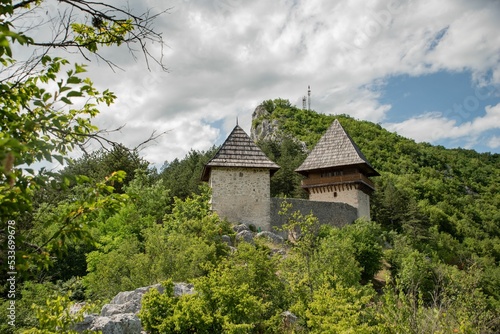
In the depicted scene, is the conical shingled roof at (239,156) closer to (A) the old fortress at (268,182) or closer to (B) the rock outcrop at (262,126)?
(A) the old fortress at (268,182)

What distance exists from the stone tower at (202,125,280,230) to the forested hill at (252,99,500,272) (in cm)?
1321

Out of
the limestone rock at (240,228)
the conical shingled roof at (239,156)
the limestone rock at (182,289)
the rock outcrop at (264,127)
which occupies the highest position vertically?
the rock outcrop at (264,127)

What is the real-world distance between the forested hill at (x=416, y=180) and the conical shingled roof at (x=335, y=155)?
7471 mm

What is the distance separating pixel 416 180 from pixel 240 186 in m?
35.2

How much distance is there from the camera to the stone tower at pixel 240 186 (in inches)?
792

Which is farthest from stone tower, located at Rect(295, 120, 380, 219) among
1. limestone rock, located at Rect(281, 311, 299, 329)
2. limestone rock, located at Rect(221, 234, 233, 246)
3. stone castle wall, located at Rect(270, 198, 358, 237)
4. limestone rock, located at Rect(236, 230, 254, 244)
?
limestone rock, located at Rect(281, 311, 299, 329)

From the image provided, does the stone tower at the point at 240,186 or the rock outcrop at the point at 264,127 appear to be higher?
the rock outcrop at the point at 264,127

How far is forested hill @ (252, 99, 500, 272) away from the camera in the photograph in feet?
116

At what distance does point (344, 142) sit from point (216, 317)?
61.7 feet

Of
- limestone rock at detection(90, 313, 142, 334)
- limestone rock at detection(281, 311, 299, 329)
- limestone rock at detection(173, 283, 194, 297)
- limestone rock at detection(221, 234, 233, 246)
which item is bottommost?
limestone rock at detection(281, 311, 299, 329)

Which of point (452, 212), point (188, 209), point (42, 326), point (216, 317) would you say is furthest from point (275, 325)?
point (452, 212)

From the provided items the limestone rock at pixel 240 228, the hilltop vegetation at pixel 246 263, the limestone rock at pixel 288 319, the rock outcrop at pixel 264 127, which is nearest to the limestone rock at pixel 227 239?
the hilltop vegetation at pixel 246 263

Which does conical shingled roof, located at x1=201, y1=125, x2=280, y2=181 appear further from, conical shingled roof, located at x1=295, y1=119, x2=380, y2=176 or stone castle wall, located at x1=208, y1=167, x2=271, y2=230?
conical shingled roof, located at x1=295, y1=119, x2=380, y2=176

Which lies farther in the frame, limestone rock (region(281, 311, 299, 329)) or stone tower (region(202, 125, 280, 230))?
stone tower (region(202, 125, 280, 230))
